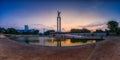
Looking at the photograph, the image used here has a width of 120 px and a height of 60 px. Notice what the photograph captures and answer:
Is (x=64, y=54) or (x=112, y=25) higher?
(x=112, y=25)

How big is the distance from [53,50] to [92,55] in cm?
172

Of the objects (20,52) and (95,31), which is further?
(95,31)

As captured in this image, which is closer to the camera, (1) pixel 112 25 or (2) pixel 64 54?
(2) pixel 64 54

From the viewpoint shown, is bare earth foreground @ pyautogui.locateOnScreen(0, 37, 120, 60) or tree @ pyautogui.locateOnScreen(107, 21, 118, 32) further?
tree @ pyautogui.locateOnScreen(107, 21, 118, 32)

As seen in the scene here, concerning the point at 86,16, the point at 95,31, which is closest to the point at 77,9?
the point at 86,16

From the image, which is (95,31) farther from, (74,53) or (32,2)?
(74,53)

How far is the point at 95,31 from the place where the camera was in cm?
2628

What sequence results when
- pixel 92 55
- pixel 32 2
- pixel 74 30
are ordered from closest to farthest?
pixel 92 55
pixel 32 2
pixel 74 30

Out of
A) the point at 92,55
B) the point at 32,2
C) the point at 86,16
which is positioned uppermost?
the point at 32,2

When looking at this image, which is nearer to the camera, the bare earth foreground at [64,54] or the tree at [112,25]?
the bare earth foreground at [64,54]

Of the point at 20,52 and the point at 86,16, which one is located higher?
the point at 86,16

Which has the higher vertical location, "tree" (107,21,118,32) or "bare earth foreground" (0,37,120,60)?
"tree" (107,21,118,32)

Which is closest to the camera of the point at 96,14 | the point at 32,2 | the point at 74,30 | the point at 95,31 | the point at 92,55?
the point at 92,55

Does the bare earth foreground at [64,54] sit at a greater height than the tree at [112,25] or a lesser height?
lesser
